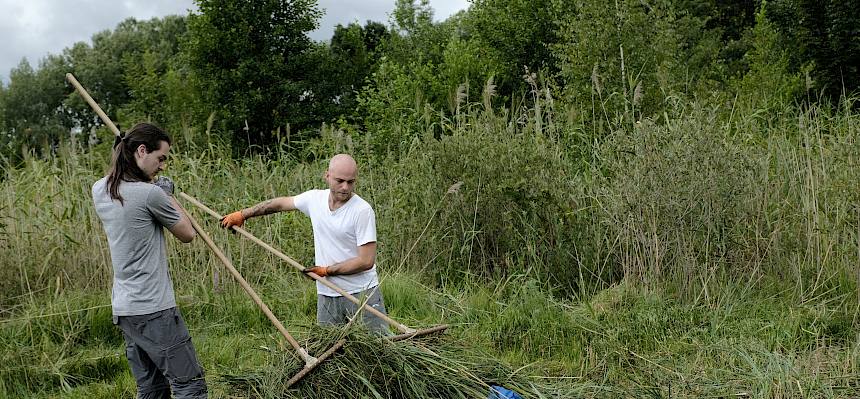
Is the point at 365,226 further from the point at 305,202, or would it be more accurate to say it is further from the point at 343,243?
the point at 305,202

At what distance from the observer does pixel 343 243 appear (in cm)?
419

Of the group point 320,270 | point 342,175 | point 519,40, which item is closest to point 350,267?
point 320,270

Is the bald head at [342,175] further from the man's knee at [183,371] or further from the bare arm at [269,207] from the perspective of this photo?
the man's knee at [183,371]

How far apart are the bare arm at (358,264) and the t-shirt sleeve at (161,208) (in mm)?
920

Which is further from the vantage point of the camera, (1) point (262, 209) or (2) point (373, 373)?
(1) point (262, 209)

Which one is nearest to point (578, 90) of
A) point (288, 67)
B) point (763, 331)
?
point (763, 331)

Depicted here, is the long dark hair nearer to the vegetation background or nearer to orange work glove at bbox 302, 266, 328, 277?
→ orange work glove at bbox 302, 266, 328, 277

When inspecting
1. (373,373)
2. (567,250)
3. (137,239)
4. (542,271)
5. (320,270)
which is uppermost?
(137,239)

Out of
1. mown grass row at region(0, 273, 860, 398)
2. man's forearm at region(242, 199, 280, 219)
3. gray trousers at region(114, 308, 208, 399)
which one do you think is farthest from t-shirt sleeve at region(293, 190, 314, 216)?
gray trousers at region(114, 308, 208, 399)

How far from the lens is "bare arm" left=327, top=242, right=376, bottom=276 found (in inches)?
161

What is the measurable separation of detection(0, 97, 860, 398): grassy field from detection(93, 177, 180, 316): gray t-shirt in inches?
30.4

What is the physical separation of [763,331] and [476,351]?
206cm

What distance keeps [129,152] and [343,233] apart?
1154 millimetres

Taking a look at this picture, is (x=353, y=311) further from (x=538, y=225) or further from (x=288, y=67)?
(x=288, y=67)
